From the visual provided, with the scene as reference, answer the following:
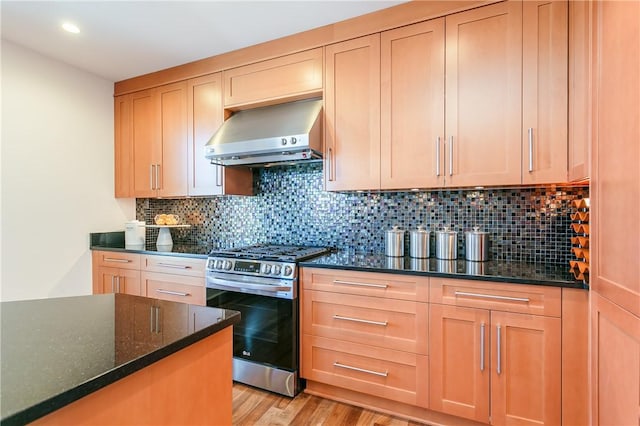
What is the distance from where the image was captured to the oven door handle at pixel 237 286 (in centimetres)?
209

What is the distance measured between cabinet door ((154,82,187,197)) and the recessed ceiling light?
744mm

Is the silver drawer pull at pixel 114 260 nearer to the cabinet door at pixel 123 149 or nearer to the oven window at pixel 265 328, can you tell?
the cabinet door at pixel 123 149

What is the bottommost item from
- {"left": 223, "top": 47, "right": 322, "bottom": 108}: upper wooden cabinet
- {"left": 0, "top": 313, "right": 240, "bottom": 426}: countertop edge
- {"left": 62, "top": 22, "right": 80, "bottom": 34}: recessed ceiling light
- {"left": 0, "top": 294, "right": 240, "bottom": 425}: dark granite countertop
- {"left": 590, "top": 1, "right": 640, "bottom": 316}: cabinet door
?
{"left": 0, "top": 313, "right": 240, "bottom": 426}: countertop edge

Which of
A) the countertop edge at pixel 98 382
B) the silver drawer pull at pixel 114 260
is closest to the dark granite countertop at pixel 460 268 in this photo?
the countertop edge at pixel 98 382

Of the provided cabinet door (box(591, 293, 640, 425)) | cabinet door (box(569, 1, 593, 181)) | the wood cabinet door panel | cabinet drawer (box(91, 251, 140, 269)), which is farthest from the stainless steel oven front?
cabinet door (box(569, 1, 593, 181))

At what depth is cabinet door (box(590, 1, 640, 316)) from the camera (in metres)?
0.94

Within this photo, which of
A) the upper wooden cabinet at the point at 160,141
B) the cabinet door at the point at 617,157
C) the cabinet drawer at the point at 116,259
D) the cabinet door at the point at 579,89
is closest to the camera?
the cabinet door at the point at 617,157

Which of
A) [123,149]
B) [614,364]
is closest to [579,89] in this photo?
[614,364]

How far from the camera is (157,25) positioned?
87.8 inches

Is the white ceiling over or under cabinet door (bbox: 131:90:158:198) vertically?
over

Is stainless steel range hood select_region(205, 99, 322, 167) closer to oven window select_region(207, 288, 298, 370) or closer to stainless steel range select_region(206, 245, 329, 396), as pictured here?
stainless steel range select_region(206, 245, 329, 396)

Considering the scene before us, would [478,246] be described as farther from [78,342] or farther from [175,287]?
[175,287]

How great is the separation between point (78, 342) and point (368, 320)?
4.80ft

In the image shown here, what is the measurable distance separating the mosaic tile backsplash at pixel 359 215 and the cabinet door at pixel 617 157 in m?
0.85
